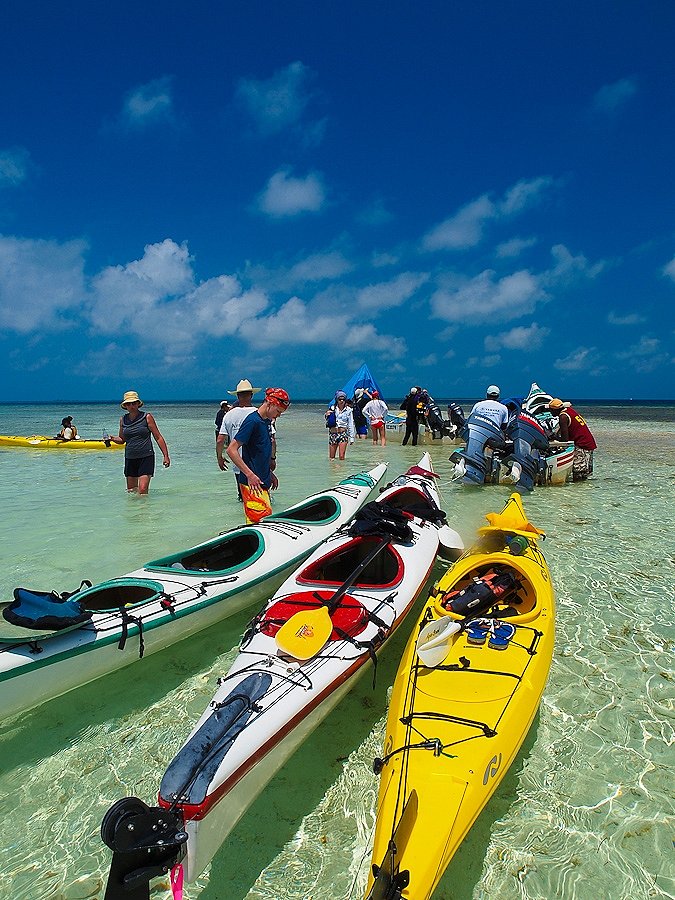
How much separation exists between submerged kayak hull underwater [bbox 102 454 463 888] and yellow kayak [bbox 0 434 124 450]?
16.0 metres

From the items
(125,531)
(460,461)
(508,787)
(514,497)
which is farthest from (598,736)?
(460,461)

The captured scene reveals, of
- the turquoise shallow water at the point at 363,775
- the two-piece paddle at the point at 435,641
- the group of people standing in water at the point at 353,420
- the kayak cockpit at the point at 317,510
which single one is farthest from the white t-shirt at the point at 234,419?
the group of people standing in water at the point at 353,420

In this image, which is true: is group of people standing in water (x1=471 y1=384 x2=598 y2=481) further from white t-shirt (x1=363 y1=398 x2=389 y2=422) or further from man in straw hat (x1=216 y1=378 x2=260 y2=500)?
white t-shirt (x1=363 y1=398 x2=389 y2=422)

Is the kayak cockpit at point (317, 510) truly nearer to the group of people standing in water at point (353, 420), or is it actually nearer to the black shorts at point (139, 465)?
the black shorts at point (139, 465)

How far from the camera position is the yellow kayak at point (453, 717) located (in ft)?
7.29

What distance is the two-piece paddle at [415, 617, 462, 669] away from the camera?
11.0ft

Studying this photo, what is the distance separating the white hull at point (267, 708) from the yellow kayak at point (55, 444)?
16.4m

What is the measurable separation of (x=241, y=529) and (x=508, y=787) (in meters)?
3.61

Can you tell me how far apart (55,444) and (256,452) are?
53.5 ft

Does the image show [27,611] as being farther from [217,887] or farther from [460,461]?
[460,461]

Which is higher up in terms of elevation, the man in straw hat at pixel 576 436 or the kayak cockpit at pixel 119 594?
the man in straw hat at pixel 576 436

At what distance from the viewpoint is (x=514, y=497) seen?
7102mm

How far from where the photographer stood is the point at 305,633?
11.8 feet

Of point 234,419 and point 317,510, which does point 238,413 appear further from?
point 317,510
